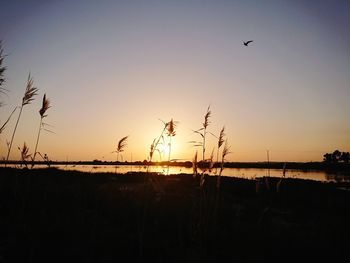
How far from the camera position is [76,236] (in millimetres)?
5883

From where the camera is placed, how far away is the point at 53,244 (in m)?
5.49

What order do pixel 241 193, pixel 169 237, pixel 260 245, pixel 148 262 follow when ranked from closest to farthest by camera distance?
1. pixel 148 262
2. pixel 260 245
3. pixel 169 237
4. pixel 241 193

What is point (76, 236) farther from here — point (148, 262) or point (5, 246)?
point (148, 262)

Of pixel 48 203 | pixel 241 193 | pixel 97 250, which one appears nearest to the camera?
pixel 97 250

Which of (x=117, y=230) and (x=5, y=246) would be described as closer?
(x=5, y=246)

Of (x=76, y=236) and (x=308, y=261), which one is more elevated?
(x=76, y=236)

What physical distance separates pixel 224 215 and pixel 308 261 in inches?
179

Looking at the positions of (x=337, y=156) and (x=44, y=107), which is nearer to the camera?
(x=44, y=107)

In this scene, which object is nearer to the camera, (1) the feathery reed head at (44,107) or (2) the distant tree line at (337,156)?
(1) the feathery reed head at (44,107)

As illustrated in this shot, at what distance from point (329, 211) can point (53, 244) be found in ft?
51.4

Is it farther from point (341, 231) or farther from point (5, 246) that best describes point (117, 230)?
point (341, 231)

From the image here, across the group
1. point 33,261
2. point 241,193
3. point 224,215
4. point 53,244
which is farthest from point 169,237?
point 241,193

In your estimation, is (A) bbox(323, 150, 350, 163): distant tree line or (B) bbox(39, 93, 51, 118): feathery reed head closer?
(B) bbox(39, 93, 51, 118): feathery reed head

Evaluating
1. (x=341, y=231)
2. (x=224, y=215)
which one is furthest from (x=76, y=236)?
(x=341, y=231)
